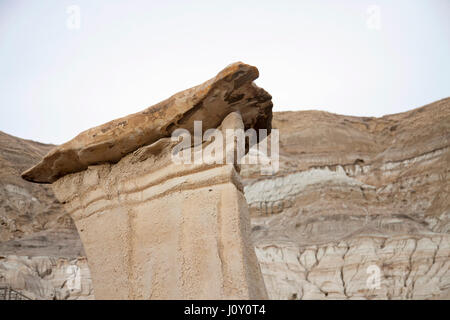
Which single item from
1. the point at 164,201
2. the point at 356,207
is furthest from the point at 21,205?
the point at 164,201

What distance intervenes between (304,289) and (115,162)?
1603cm

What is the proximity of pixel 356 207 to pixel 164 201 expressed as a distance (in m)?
20.9

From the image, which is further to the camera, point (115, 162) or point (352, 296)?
point (352, 296)

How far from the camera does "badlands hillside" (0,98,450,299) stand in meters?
18.5

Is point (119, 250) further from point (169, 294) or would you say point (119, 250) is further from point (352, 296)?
point (352, 296)

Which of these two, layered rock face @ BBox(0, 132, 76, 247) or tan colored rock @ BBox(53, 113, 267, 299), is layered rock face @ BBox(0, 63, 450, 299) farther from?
tan colored rock @ BBox(53, 113, 267, 299)

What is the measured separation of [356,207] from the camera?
23016 millimetres

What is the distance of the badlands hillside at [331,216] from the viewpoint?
18.5 m

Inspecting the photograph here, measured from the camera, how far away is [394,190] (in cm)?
2441

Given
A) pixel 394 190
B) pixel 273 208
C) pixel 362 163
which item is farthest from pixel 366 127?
pixel 273 208

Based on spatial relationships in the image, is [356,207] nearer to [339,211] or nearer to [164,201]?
[339,211]

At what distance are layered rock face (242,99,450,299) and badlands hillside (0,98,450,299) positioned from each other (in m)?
0.05

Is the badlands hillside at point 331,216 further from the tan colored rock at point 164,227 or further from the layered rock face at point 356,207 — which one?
the tan colored rock at point 164,227

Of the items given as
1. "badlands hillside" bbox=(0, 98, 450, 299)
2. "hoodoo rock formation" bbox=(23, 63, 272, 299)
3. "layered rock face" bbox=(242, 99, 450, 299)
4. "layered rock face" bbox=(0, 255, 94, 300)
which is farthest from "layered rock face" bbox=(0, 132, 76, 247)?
"hoodoo rock formation" bbox=(23, 63, 272, 299)
